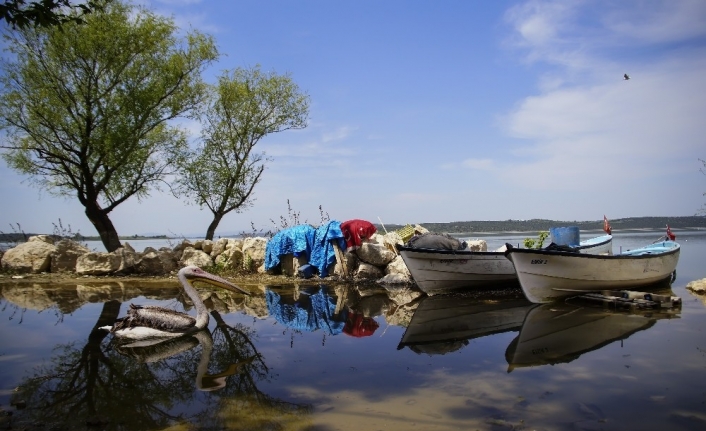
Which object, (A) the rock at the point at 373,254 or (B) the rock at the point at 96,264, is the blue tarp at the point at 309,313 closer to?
(A) the rock at the point at 373,254

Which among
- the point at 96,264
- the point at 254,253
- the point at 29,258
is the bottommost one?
the point at 96,264

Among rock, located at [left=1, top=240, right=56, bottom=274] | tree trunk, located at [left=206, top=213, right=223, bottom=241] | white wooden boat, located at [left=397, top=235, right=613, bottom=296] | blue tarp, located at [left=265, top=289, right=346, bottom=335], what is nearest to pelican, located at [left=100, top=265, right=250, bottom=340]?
blue tarp, located at [left=265, top=289, right=346, bottom=335]

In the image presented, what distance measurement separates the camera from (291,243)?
53.8ft

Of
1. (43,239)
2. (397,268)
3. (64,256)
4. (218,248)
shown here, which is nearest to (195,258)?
(218,248)

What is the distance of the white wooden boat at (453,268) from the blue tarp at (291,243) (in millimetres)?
4438

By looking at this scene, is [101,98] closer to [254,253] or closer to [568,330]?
[254,253]

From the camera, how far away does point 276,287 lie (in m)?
14.7

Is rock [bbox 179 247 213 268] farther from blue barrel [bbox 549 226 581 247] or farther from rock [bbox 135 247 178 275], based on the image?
blue barrel [bbox 549 226 581 247]

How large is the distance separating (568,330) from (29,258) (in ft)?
56.3

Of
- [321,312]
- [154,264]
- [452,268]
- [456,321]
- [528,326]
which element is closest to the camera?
[528,326]

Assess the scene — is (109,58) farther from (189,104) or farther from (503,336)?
(503,336)

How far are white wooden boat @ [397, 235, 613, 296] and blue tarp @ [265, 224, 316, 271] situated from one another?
14.6ft

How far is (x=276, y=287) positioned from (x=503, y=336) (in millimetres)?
8096

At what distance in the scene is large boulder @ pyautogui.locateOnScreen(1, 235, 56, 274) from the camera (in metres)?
16.8
